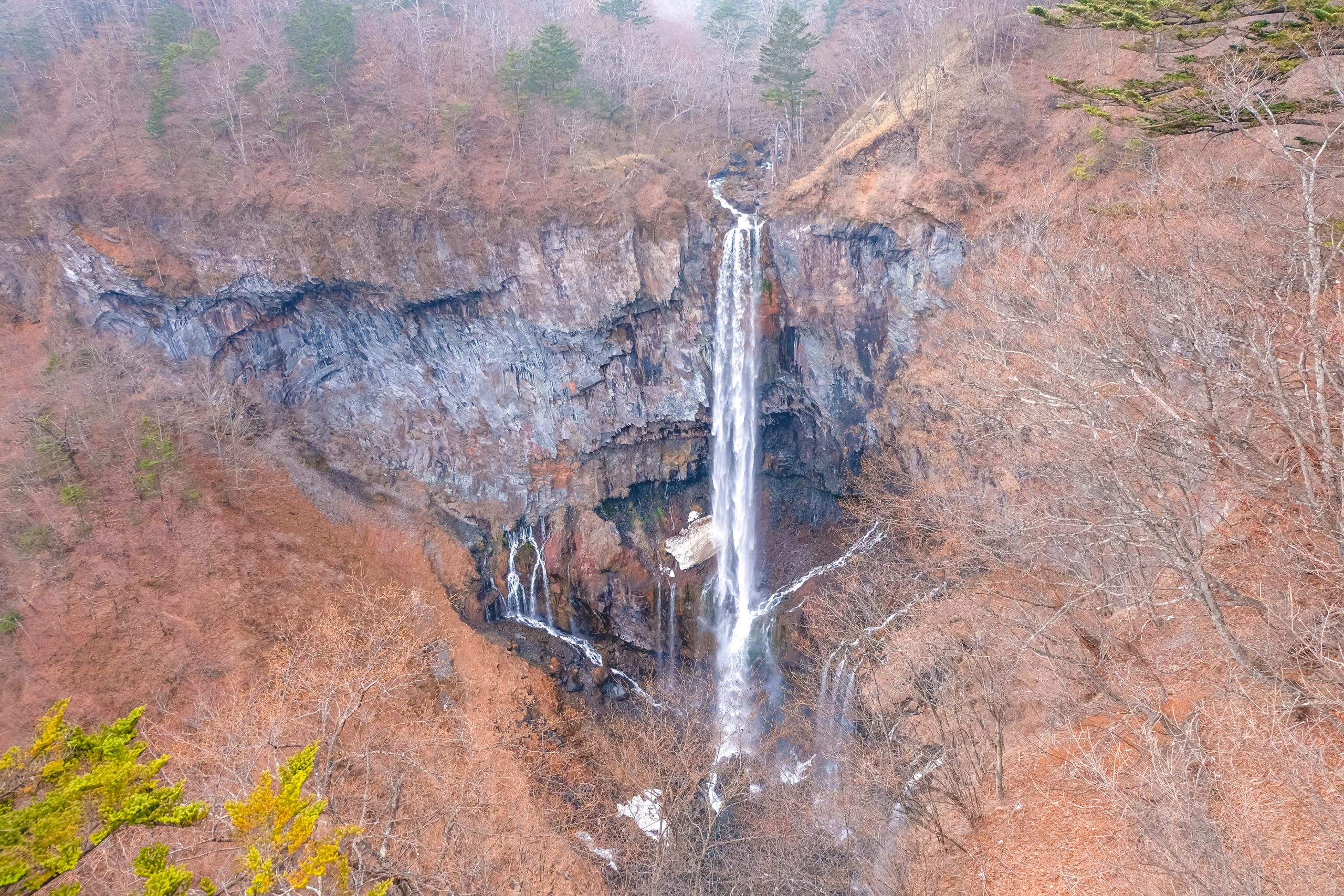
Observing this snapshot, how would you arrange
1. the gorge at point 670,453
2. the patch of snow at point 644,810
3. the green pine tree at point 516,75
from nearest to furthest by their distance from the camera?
the gorge at point 670,453 < the patch of snow at point 644,810 < the green pine tree at point 516,75

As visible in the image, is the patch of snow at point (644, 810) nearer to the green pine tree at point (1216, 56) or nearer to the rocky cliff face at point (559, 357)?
the rocky cliff face at point (559, 357)

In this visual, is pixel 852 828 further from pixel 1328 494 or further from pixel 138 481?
pixel 138 481

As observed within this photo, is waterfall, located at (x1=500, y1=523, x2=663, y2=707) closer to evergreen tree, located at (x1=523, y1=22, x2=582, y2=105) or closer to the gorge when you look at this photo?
the gorge

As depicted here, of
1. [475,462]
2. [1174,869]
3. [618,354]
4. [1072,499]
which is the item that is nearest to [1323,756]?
[1174,869]

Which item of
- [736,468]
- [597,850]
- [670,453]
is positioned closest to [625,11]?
[670,453]

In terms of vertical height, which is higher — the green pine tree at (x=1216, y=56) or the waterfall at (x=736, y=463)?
the green pine tree at (x=1216, y=56)

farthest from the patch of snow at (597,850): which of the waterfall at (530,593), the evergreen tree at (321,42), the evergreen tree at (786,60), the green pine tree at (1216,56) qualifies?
the evergreen tree at (321,42)
